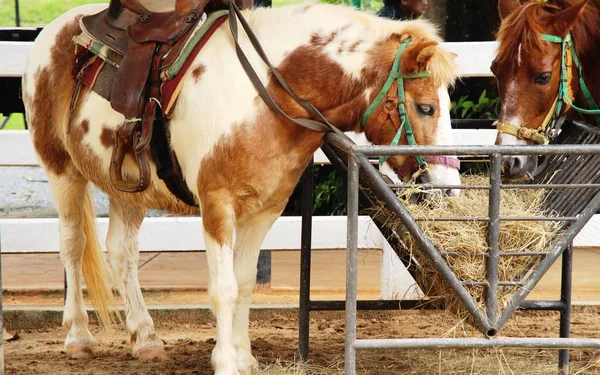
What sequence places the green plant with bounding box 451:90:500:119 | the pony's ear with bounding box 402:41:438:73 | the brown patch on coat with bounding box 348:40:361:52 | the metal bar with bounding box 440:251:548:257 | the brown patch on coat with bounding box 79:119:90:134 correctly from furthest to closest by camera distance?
the green plant with bounding box 451:90:500:119 → the brown patch on coat with bounding box 79:119:90:134 → the brown patch on coat with bounding box 348:40:361:52 → the pony's ear with bounding box 402:41:438:73 → the metal bar with bounding box 440:251:548:257

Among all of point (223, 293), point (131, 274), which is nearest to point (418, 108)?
point (223, 293)

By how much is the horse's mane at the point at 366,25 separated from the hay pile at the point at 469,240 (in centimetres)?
57

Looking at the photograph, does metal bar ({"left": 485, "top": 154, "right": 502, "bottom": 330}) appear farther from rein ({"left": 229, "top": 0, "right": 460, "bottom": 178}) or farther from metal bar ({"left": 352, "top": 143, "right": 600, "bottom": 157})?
rein ({"left": 229, "top": 0, "right": 460, "bottom": 178})

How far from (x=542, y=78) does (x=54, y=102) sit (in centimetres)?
250

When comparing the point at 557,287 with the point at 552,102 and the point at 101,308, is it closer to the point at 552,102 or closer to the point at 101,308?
the point at 552,102

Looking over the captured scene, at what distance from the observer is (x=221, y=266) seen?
4.22 metres

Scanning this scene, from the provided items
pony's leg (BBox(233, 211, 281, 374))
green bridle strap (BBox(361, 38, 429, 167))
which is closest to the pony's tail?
pony's leg (BBox(233, 211, 281, 374))

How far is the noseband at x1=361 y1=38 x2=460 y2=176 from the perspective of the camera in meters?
4.06

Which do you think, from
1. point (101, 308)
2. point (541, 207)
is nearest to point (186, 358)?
point (101, 308)

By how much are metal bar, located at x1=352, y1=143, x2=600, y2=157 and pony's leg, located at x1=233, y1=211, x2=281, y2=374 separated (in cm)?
106

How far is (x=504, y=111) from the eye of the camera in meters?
4.56

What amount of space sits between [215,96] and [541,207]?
1550mm

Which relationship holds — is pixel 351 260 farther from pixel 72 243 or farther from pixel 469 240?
pixel 72 243

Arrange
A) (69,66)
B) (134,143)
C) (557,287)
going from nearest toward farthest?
(134,143) < (69,66) < (557,287)
